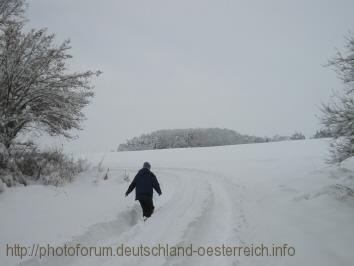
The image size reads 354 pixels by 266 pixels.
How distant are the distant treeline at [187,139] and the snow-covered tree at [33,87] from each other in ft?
179

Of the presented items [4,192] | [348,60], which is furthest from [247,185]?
[4,192]

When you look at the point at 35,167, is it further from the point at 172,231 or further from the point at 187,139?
the point at 187,139

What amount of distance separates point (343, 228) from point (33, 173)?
915cm

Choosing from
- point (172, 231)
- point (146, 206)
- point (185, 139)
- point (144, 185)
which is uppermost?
point (185, 139)

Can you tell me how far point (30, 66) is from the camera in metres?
10.6

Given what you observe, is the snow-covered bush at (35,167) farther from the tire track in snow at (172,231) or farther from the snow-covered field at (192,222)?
the tire track in snow at (172,231)

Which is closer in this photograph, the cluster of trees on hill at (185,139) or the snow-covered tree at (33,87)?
the snow-covered tree at (33,87)

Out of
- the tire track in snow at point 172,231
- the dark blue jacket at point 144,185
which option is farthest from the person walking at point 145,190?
the tire track in snow at point 172,231

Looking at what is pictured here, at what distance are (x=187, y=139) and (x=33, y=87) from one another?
58.7 metres

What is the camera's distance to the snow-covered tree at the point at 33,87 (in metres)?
9.97

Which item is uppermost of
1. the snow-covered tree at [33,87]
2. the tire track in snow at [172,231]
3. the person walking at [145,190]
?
the snow-covered tree at [33,87]

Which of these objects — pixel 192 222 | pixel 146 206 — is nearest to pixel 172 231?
pixel 192 222

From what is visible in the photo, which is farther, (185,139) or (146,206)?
(185,139)

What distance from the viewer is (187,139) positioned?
226 ft
